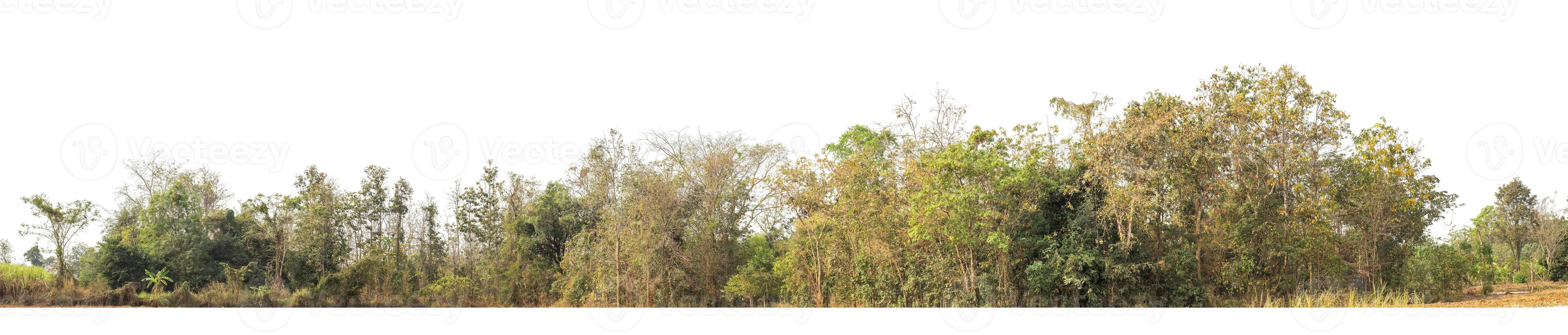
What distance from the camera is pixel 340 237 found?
984 inches

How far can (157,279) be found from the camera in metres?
20.7

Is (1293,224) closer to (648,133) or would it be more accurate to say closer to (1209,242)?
(1209,242)

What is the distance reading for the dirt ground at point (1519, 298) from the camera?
46.7ft

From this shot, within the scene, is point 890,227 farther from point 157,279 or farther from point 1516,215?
point 1516,215

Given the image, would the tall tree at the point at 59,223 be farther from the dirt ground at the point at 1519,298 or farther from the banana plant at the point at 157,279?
the dirt ground at the point at 1519,298

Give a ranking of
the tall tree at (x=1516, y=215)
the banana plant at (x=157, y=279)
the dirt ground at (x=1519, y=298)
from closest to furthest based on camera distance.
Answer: the dirt ground at (x=1519, y=298), the banana plant at (x=157, y=279), the tall tree at (x=1516, y=215)

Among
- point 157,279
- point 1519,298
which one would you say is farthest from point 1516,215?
point 157,279

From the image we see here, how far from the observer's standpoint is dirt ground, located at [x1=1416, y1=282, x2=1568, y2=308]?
1424 centimetres

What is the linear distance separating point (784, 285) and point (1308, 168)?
11923 millimetres

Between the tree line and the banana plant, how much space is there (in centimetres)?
8

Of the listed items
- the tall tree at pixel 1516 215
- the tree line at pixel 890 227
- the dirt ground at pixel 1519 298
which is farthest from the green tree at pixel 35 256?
the tall tree at pixel 1516 215

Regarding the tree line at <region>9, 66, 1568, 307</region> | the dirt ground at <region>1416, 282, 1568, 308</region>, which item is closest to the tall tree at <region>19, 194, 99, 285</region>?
the tree line at <region>9, 66, 1568, 307</region>

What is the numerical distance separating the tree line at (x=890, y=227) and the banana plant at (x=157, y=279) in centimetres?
8

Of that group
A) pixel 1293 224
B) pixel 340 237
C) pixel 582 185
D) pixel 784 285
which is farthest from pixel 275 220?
pixel 1293 224
